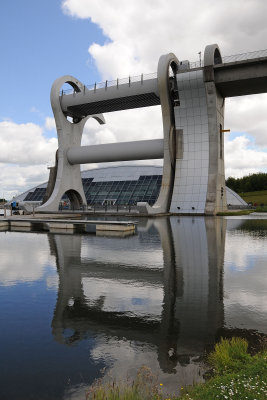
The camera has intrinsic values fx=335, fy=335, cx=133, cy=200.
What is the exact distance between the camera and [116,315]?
7.47 m

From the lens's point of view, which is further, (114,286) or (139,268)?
(139,268)

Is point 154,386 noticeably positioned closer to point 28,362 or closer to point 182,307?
point 28,362

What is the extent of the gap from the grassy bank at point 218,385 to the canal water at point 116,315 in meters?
0.25

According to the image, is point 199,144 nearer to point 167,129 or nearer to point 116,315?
point 167,129

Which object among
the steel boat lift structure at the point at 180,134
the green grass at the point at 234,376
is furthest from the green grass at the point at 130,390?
the steel boat lift structure at the point at 180,134

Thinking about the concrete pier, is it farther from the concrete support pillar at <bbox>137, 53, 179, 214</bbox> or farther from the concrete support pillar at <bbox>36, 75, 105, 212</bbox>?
the concrete support pillar at <bbox>36, 75, 105, 212</bbox>

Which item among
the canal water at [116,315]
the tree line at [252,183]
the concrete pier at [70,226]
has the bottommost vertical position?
the canal water at [116,315]

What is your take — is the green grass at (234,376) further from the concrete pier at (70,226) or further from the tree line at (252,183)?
the tree line at (252,183)

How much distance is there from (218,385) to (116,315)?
3.41 meters

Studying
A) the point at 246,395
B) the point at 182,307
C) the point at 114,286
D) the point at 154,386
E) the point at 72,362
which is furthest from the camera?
the point at 114,286

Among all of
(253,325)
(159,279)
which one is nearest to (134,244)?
(159,279)

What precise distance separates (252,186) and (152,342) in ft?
503

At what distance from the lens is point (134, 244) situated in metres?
18.6

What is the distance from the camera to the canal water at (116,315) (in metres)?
5.12
